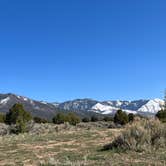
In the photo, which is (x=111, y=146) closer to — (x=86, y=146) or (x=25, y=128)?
(x=86, y=146)

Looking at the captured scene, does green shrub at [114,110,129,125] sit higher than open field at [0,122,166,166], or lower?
higher

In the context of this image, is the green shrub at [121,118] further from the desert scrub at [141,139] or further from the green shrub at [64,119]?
the desert scrub at [141,139]

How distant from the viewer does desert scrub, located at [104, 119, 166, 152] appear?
1544 cm

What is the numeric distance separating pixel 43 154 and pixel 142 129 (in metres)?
4.21

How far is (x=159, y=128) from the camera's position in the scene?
16.8 metres

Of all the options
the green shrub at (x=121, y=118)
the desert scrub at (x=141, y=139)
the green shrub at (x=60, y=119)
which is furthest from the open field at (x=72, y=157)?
the green shrub at (x=60, y=119)

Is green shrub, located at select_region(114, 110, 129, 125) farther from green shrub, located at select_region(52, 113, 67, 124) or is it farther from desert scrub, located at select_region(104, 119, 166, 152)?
desert scrub, located at select_region(104, 119, 166, 152)

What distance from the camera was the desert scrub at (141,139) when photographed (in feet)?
50.6

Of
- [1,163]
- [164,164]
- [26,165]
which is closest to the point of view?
[164,164]

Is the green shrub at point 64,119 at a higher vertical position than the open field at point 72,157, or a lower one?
higher

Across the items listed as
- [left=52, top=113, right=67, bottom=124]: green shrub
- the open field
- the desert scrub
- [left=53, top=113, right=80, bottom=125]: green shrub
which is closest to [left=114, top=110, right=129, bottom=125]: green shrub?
[left=53, top=113, right=80, bottom=125]: green shrub

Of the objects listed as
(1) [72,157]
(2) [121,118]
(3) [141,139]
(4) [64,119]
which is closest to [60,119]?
(4) [64,119]

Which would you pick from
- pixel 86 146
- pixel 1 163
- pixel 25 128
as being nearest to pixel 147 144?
pixel 86 146

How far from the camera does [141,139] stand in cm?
1583
